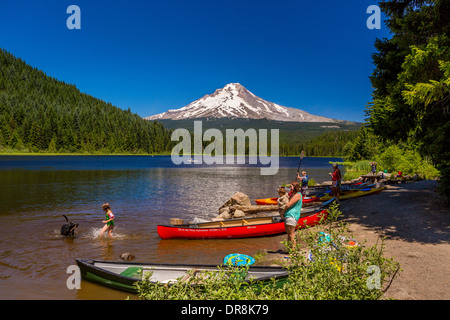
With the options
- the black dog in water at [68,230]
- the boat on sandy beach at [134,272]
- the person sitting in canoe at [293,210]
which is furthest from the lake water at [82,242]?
the person sitting in canoe at [293,210]

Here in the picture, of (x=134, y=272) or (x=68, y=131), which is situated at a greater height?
(x=68, y=131)

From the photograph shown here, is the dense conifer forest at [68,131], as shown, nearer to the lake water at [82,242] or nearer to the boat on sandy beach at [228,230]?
the lake water at [82,242]

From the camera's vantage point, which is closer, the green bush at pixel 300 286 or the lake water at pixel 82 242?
the green bush at pixel 300 286

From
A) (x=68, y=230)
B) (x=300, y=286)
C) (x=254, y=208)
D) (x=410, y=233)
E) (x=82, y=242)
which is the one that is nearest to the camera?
(x=300, y=286)

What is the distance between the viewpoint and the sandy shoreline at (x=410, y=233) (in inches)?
272

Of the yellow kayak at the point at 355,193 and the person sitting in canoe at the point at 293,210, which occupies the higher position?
the person sitting in canoe at the point at 293,210

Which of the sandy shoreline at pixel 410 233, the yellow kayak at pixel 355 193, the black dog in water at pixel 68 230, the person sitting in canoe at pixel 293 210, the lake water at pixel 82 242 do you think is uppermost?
the person sitting in canoe at pixel 293 210

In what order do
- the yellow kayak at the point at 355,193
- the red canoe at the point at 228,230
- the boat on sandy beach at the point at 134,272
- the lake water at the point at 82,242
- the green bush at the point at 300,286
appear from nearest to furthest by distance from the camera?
the green bush at the point at 300,286 < the boat on sandy beach at the point at 134,272 < the lake water at the point at 82,242 < the red canoe at the point at 228,230 < the yellow kayak at the point at 355,193

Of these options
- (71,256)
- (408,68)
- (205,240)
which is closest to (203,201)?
(205,240)

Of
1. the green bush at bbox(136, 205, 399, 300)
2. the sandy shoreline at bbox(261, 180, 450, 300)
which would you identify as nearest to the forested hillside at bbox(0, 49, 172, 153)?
the sandy shoreline at bbox(261, 180, 450, 300)

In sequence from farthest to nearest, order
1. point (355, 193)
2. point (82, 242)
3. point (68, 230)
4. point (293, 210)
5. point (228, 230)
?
point (355, 193) < point (68, 230) < point (228, 230) < point (82, 242) < point (293, 210)

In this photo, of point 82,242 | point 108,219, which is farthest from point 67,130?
point 108,219

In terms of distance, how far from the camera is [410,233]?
1159 cm

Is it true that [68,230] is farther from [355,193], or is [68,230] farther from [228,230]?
[355,193]
